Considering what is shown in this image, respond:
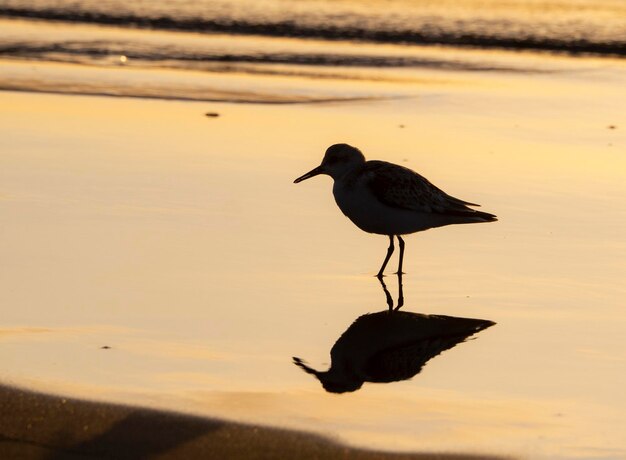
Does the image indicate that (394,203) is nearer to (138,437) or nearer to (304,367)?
(304,367)

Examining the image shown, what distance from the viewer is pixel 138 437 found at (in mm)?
5227

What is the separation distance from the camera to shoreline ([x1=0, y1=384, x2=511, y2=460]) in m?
5.08

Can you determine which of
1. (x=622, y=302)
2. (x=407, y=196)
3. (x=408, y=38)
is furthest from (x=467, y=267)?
(x=408, y=38)

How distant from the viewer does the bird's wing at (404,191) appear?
8.53 metres

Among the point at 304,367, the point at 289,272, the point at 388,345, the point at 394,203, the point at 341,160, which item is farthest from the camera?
the point at 341,160

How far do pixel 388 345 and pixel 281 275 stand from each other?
1321mm

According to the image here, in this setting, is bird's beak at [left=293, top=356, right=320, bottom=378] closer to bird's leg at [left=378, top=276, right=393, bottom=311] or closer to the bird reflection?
the bird reflection

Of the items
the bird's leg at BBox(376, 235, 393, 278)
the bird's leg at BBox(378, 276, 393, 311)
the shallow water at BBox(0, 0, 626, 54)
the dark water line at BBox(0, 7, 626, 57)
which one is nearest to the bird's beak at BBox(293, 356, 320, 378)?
the bird's leg at BBox(378, 276, 393, 311)

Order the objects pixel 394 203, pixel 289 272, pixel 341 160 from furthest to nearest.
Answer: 1. pixel 341 160
2. pixel 394 203
3. pixel 289 272

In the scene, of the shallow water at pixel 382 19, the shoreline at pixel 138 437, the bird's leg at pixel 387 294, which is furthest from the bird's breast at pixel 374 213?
the shallow water at pixel 382 19

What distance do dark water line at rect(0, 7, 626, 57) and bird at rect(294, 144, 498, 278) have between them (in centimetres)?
1207

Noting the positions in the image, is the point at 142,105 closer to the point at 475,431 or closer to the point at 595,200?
the point at 595,200

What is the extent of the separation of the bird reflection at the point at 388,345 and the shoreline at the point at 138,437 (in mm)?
841

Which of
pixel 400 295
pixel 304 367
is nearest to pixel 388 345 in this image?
pixel 304 367
